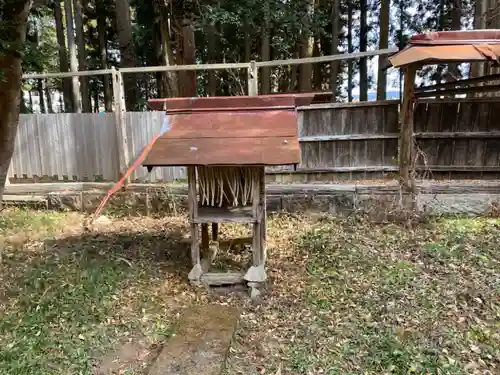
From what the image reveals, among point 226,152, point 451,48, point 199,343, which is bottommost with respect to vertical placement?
point 199,343

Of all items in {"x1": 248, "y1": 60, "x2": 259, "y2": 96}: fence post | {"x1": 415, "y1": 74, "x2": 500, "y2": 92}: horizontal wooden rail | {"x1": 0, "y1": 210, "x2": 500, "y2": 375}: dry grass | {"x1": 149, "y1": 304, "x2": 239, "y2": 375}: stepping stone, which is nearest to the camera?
{"x1": 149, "y1": 304, "x2": 239, "y2": 375}: stepping stone

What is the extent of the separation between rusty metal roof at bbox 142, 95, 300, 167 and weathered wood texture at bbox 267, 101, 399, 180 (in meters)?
2.83

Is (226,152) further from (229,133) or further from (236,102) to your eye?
(236,102)

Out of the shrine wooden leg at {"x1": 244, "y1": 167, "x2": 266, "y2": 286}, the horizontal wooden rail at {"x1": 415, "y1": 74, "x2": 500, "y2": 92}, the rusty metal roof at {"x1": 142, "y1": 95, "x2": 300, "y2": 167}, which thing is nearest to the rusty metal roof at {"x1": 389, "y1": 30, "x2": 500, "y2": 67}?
the horizontal wooden rail at {"x1": 415, "y1": 74, "x2": 500, "y2": 92}

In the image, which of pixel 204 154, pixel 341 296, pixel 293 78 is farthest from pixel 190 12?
pixel 293 78

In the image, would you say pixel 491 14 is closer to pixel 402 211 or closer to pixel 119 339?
pixel 402 211

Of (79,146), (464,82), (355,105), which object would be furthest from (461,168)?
(79,146)

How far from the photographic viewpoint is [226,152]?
3.68 m

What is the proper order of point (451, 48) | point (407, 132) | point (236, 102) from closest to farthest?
point (236, 102) < point (451, 48) < point (407, 132)

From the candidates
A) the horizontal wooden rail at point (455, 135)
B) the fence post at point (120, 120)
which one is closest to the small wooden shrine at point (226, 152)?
the fence post at point (120, 120)

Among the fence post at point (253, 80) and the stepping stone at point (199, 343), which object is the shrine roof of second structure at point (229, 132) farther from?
the fence post at point (253, 80)

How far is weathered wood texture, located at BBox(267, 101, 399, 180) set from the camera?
6648 millimetres

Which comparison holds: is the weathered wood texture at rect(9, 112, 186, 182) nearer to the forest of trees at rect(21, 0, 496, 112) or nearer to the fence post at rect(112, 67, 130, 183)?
the fence post at rect(112, 67, 130, 183)

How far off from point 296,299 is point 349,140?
371 cm
